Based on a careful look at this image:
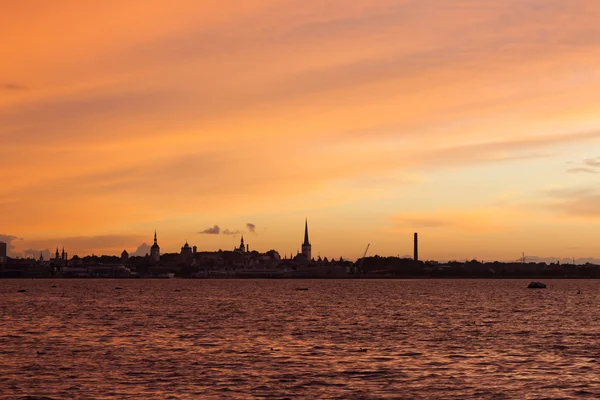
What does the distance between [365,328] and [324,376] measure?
4744 cm

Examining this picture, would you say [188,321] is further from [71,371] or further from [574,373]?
[574,373]

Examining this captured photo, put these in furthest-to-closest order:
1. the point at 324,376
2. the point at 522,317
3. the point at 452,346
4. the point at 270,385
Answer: the point at 522,317 → the point at 452,346 → the point at 324,376 → the point at 270,385

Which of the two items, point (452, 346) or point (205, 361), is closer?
point (205, 361)

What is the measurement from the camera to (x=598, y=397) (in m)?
53.5

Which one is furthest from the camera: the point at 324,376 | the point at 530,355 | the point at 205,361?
the point at 530,355

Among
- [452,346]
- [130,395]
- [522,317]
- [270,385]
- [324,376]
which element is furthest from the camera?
[522,317]

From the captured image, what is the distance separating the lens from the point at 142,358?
7231cm

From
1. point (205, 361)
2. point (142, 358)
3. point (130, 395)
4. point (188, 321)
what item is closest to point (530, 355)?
point (205, 361)

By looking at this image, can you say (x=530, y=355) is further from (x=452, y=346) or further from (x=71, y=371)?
(x=71, y=371)

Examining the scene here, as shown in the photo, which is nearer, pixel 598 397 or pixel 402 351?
pixel 598 397

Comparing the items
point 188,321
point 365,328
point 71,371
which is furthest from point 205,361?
point 188,321

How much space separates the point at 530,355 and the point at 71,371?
4035 cm

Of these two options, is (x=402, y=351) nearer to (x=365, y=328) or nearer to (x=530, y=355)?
(x=530, y=355)

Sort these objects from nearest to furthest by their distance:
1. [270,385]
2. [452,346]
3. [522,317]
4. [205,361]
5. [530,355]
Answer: [270,385]
[205,361]
[530,355]
[452,346]
[522,317]
